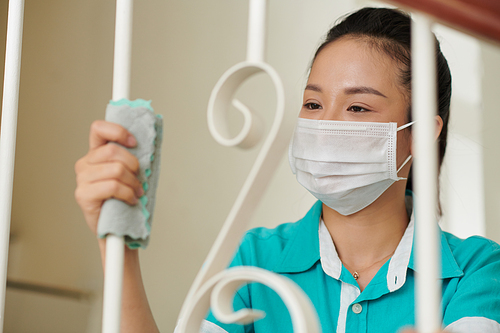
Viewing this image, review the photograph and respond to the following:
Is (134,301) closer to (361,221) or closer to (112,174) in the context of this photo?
(112,174)

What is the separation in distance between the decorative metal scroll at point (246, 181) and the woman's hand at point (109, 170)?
3.7 inches

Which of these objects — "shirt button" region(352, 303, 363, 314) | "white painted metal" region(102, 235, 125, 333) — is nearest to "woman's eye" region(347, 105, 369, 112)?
"shirt button" region(352, 303, 363, 314)

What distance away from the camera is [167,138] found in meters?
1.92

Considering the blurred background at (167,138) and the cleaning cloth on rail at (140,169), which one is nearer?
the cleaning cloth on rail at (140,169)

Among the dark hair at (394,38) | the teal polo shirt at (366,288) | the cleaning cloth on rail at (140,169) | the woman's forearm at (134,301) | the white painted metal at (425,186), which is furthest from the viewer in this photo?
the dark hair at (394,38)

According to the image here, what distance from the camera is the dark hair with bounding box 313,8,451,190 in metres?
1.12

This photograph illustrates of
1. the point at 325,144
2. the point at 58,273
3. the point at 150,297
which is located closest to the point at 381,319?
the point at 325,144

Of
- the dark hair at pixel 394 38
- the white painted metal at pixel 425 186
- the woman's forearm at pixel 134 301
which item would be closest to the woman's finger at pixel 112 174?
the woman's forearm at pixel 134 301

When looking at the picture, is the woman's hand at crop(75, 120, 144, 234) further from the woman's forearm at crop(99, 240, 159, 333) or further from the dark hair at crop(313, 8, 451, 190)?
the dark hair at crop(313, 8, 451, 190)

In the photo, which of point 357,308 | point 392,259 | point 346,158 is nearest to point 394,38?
point 346,158

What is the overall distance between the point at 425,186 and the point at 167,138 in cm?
165

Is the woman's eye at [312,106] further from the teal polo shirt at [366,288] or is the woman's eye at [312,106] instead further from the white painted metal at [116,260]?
the white painted metal at [116,260]

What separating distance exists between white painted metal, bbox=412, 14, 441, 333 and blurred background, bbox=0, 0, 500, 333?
4.60 feet

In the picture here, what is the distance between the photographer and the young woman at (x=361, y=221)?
98 cm
